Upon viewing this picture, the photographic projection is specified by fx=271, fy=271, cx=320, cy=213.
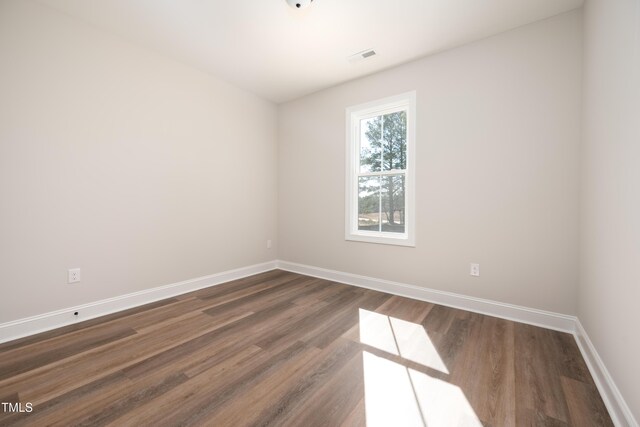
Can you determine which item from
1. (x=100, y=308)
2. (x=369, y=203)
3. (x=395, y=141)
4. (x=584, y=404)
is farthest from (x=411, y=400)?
(x=100, y=308)

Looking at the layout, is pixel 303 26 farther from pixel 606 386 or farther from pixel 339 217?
pixel 606 386

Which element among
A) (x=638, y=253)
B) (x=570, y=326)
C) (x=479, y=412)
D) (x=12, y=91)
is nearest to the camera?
(x=638, y=253)

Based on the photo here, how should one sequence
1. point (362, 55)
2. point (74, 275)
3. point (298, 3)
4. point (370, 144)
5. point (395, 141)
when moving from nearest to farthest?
point (298, 3) < point (74, 275) < point (362, 55) < point (395, 141) < point (370, 144)

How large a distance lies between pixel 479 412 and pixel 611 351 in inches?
32.8

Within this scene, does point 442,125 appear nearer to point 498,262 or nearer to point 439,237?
point 439,237

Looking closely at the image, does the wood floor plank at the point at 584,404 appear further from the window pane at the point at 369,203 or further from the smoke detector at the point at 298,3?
the smoke detector at the point at 298,3

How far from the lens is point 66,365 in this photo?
178 cm

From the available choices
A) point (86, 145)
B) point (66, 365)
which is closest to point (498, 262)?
point (66, 365)

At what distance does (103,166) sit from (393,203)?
10.1 ft

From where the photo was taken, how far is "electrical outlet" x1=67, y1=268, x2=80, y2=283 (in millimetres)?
2406

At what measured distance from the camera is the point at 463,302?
274 cm

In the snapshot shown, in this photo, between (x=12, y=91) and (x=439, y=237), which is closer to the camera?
(x=12, y=91)

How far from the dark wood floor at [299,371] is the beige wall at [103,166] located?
561 millimetres

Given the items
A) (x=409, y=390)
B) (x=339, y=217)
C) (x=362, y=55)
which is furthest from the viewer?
(x=339, y=217)
